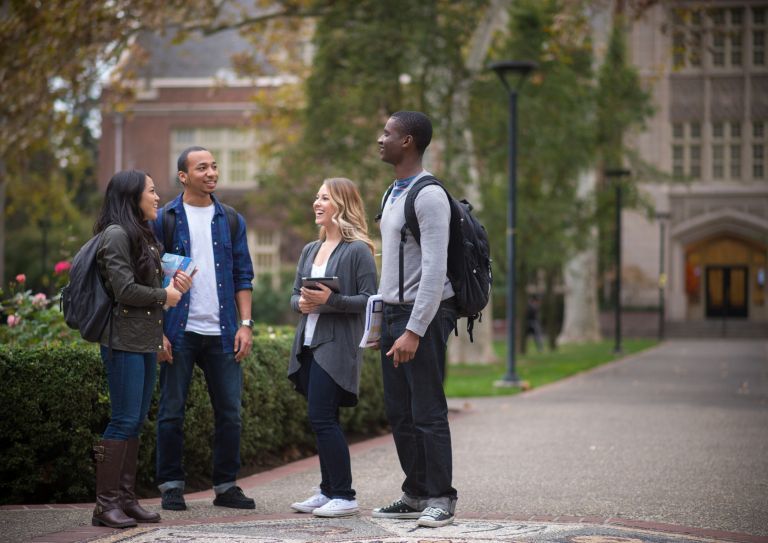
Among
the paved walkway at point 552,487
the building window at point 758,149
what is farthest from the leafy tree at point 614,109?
the building window at point 758,149

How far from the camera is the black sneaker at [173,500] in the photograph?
6652 millimetres

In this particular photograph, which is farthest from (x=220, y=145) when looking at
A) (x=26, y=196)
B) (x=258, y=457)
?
(x=258, y=457)

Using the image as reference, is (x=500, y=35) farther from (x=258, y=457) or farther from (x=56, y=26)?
(x=258, y=457)

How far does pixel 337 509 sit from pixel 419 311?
1277 millimetres

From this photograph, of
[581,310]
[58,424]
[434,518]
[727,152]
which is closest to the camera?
[434,518]

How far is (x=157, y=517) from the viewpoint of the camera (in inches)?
245

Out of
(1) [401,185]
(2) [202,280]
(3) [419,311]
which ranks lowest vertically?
(3) [419,311]

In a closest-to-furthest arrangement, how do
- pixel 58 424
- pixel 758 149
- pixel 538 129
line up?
pixel 58 424 → pixel 538 129 → pixel 758 149

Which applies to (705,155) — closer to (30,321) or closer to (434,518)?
(30,321)

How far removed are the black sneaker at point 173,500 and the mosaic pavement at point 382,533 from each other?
23.1 inches

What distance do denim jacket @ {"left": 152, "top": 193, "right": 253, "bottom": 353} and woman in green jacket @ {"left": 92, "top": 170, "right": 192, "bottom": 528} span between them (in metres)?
0.32

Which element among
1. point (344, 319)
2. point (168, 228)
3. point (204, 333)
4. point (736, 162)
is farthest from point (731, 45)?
point (204, 333)

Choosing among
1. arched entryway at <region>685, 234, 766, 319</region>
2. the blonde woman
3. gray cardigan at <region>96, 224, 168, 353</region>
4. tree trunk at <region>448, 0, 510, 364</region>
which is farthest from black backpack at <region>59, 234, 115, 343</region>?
arched entryway at <region>685, 234, 766, 319</region>

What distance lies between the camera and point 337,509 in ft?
21.2
